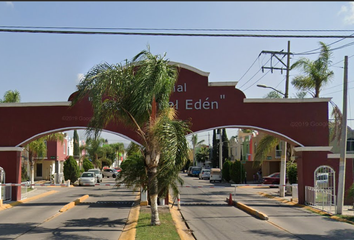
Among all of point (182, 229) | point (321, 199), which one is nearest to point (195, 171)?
point (321, 199)

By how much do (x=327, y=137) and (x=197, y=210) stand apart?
26.4ft

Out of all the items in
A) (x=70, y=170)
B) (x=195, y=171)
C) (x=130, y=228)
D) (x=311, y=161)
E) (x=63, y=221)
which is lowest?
(x=195, y=171)

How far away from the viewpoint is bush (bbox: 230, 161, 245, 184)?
43581 millimetres

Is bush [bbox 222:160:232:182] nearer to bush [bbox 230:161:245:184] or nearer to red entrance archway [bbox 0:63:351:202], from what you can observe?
bush [bbox 230:161:245:184]

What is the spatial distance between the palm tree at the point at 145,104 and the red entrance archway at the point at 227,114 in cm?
647

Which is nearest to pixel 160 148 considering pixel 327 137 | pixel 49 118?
pixel 49 118

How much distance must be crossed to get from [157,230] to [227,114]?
994cm

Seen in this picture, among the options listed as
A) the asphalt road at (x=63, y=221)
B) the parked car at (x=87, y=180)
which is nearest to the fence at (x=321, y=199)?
the asphalt road at (x=63, y=221)

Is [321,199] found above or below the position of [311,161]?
below

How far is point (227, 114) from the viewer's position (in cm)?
2108

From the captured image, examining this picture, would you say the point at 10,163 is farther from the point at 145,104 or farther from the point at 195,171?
the point at 195,171

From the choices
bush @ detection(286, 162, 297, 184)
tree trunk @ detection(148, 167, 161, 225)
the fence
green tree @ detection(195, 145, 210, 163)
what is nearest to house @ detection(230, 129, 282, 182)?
bush @ detection(286, 162, 297, 184)

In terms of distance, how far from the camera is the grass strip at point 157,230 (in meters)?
11.4

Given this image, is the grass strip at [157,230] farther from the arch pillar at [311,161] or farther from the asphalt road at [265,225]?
the arch pillar at [311,161]
